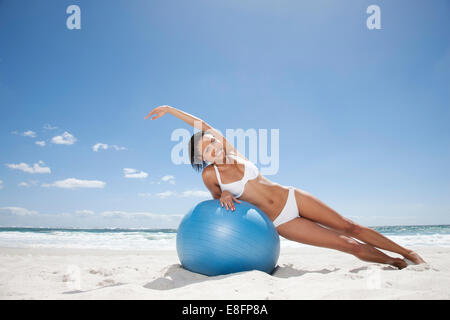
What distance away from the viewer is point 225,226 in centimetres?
348

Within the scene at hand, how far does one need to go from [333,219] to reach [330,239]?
33 cm

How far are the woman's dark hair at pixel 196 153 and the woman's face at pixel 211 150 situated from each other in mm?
96

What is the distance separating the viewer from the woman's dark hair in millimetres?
4377

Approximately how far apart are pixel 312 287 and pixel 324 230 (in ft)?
5.63

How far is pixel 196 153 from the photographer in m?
4.42

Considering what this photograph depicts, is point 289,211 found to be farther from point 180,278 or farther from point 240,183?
point 180,278

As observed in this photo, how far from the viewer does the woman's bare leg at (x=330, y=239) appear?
4.20 meters

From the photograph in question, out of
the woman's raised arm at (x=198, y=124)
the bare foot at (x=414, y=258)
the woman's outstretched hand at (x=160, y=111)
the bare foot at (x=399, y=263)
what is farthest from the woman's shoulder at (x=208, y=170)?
the bare foot at (x=414, y=258)

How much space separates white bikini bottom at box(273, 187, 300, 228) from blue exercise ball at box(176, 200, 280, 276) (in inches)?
24.7

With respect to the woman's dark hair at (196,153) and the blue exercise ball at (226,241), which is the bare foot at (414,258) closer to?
the blue exercise ball at (226,241)

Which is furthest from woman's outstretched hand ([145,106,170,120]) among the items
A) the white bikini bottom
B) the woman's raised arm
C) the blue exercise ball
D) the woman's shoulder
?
the white bikini bottom

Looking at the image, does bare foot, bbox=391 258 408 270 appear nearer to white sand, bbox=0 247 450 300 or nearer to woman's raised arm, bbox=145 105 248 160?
white sand, bbox=0 247 450 300
